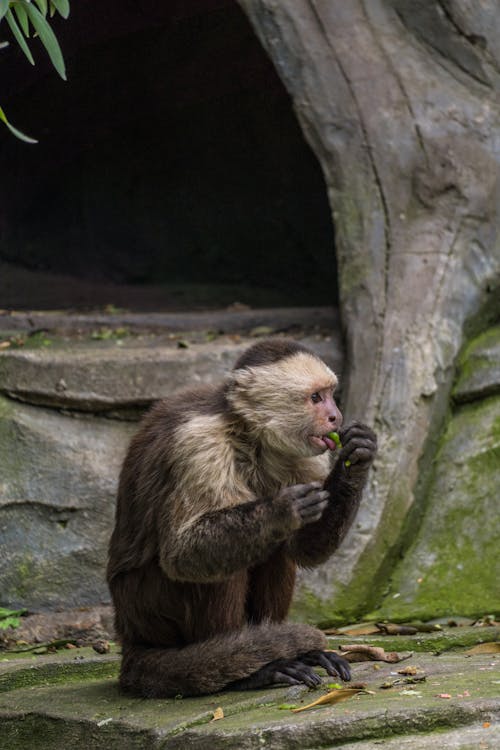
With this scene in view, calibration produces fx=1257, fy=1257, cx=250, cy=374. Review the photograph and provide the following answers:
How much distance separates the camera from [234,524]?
466 cm

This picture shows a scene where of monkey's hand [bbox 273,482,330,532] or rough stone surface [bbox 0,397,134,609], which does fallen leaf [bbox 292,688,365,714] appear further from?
rough stone surface [bbox 0,397,134,609]

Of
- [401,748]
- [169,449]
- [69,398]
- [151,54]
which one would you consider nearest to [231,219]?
[151,54]

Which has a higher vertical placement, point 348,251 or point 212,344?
point 348,251

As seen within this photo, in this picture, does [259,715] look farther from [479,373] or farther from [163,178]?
[163,178]

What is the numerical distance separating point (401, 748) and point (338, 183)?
4.96 meters

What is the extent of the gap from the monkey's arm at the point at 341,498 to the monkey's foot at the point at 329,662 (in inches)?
16.5

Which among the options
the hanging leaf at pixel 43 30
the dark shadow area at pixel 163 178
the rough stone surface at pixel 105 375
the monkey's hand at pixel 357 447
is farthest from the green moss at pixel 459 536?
the dark shadow area at pixel 163 178

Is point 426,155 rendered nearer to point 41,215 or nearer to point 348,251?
point 348,251

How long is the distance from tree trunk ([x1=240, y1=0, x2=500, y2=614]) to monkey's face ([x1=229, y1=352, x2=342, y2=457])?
239 cm

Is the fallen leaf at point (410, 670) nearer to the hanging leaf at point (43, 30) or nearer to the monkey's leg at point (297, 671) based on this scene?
the monkey's leg at point (297, 671)

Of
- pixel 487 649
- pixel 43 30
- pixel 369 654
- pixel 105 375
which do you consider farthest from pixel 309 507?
pixel 105 375

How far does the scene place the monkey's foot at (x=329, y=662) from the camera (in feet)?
15.5

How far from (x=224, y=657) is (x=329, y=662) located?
0.40 m

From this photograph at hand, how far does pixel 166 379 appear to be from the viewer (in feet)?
26.5
